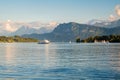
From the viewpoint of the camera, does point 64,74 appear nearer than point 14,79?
No

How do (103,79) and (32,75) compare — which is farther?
(32,75)

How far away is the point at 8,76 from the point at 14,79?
272 cm

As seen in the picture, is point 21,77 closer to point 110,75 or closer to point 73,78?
point 73,78

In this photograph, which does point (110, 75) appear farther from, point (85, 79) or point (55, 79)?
point (55, 79)

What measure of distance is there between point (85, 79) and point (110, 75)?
478 cm

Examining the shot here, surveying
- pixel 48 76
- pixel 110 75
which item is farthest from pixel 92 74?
pixel 48 76

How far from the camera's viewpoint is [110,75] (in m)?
42.1

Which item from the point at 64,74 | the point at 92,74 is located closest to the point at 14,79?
the point at 64,74

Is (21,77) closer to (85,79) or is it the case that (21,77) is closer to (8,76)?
(8,76)

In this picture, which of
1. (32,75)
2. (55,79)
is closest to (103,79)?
(55,79)

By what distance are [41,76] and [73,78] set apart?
14.2ft

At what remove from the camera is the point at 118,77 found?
40312mm

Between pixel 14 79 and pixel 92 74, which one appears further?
pixel 92 74

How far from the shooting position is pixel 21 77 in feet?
133
